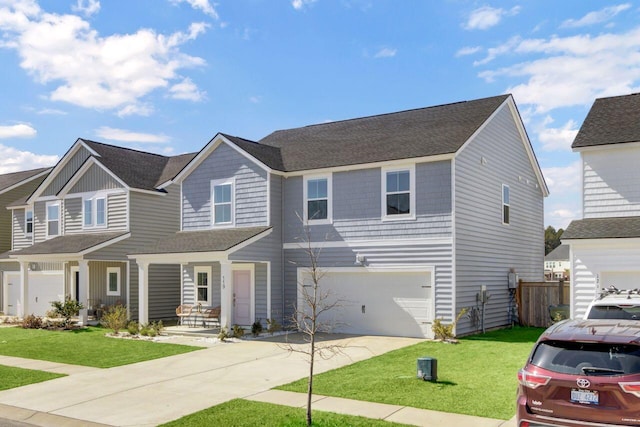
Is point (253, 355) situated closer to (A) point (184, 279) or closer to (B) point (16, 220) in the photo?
(A) point (184, 279)

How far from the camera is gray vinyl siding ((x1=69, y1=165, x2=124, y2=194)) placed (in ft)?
89.0

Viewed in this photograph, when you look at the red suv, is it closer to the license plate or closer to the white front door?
the license plate

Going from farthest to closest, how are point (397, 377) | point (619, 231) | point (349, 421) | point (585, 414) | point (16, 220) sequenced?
point (16, 220) < point (619, 231) < point (397, 377) < point (349, 421) < point (585, 414)

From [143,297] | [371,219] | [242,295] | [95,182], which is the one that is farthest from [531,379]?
[95,182]

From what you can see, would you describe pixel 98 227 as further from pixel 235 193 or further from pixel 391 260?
Answer: pixel 391 260

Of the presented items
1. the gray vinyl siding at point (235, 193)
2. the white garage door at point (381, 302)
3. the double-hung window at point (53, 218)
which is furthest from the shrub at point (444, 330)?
the double-hung window at point (53, 218)

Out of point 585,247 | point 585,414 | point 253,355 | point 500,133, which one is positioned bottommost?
point 253,355

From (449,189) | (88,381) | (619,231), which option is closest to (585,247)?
(619,231)

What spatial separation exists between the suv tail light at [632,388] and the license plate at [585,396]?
0.29m

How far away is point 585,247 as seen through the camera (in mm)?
16234

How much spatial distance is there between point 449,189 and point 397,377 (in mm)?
7992

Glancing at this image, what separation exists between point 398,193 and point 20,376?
1209 cm

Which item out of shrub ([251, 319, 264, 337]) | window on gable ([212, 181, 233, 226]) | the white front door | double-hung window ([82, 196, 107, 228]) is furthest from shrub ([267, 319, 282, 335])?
double-hung window ([82, 196, 107, 228])

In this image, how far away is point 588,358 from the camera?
6.79m
